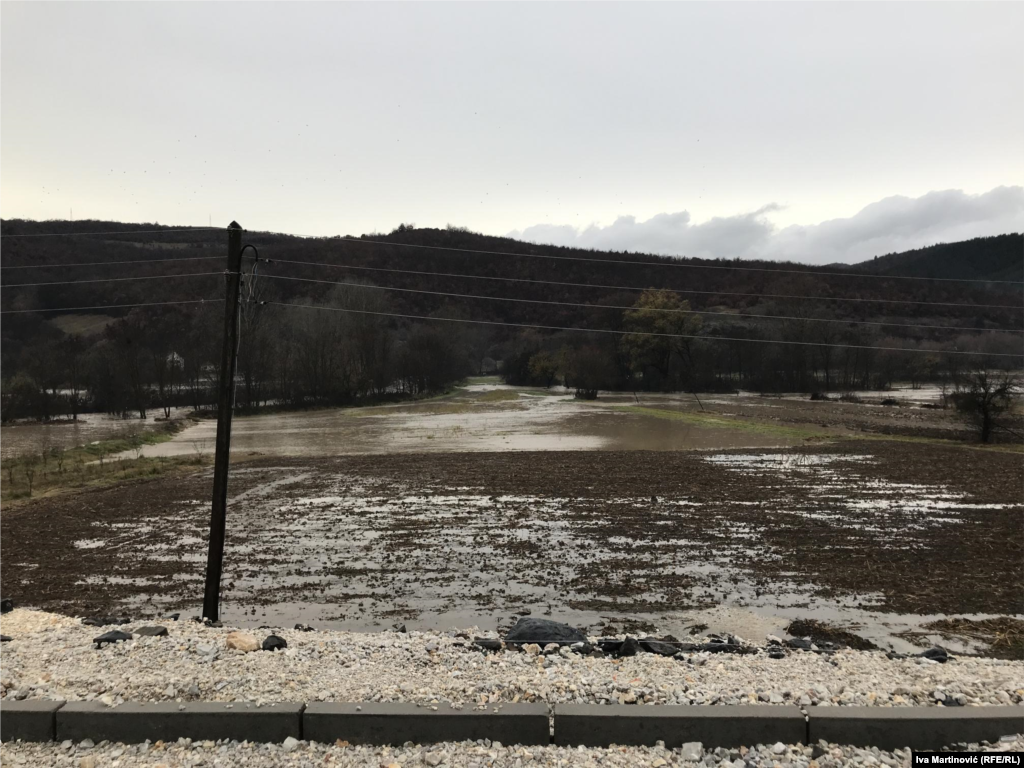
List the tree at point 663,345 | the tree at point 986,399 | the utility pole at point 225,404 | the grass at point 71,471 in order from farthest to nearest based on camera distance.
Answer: the tree at point 663,345 < the tree at point 986,399 < the grass at point 71,471 < the utility pole at point 225,404

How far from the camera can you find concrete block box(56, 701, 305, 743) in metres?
Result: 4.95

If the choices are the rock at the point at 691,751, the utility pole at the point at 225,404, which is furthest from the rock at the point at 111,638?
the rock at the point at 691,751

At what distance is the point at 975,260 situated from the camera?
146 metres

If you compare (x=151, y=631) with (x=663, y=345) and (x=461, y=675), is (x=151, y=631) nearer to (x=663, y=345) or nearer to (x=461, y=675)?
(x=461, y=675)

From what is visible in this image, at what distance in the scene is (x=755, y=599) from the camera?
10.3m

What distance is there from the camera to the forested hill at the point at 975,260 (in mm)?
137875

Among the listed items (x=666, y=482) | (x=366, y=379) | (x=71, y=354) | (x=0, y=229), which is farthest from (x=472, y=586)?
(x=0, y=229)

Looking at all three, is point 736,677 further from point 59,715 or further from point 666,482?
point 666,482

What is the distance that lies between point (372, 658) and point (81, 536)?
41.7ft

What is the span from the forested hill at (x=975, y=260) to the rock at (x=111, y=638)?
525 ft

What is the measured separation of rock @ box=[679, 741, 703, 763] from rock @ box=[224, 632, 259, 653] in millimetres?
3934

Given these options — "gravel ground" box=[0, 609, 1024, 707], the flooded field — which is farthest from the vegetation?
"gravel ground" box=[0, 609, 1024, 707]

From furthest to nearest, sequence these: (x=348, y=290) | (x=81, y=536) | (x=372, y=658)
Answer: (x=348, y=290), (x=81, y=536), (x=372, y=658)

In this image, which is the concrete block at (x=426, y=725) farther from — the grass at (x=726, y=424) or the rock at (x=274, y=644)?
the grass at (x=726, y=424)
